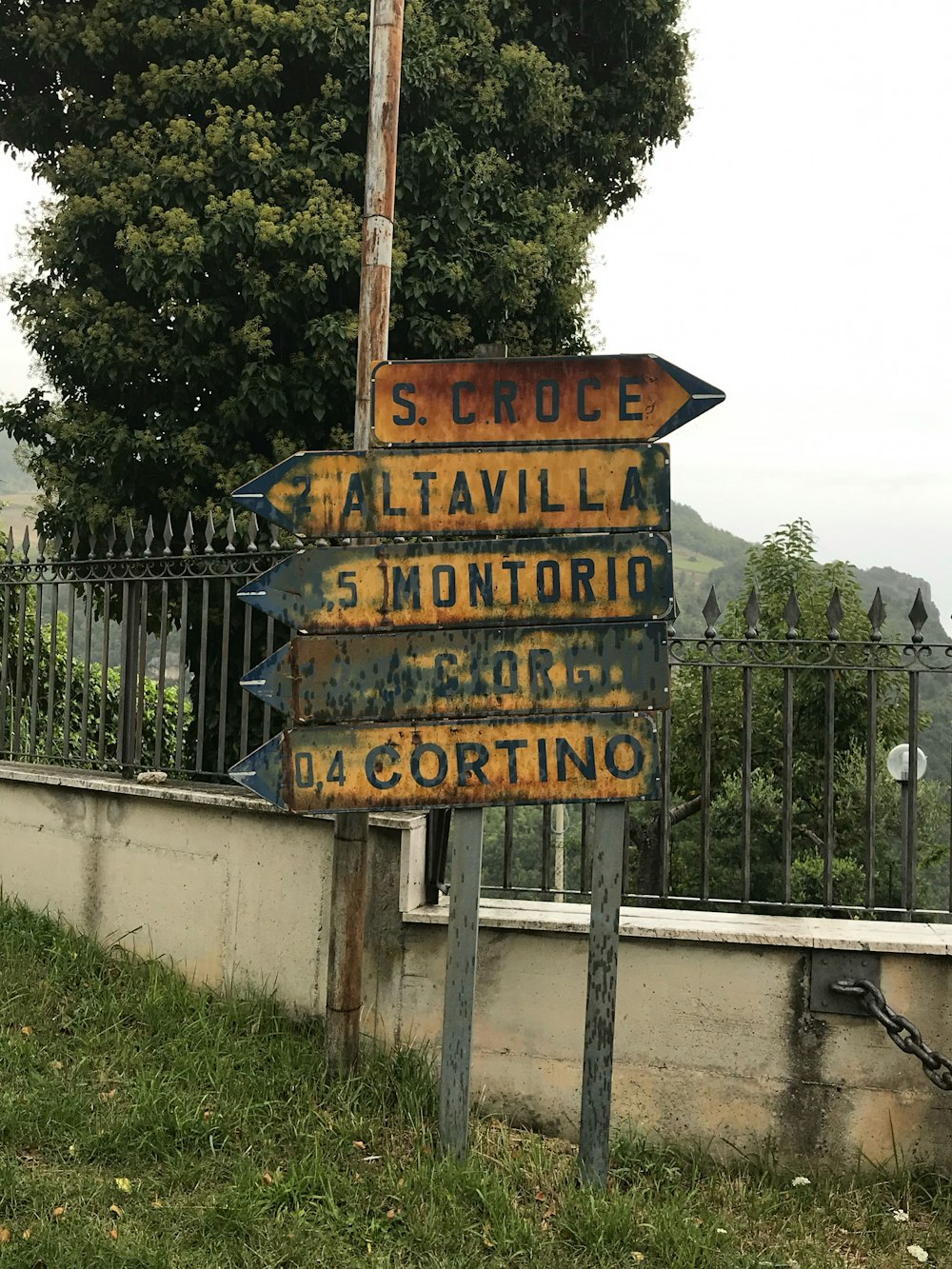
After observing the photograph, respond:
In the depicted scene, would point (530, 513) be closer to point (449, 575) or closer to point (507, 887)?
point (449, 575)

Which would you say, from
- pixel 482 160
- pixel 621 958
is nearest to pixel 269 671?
pixel 621 958

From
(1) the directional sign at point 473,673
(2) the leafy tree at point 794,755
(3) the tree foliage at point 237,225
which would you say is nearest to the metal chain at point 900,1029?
(1) the directional sign at point 473,673

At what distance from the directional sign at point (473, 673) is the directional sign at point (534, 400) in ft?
2.08

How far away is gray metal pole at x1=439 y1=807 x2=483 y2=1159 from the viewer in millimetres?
3545

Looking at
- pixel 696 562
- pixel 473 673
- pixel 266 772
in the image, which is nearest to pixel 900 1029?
pixel 473 673

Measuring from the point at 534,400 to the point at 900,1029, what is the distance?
2424mm

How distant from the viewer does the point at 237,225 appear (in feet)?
30.4

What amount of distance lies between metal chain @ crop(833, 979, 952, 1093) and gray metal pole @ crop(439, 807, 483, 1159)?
4.34 ft

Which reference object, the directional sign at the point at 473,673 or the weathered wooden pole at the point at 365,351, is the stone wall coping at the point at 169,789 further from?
the directional sign at the point at 473,673

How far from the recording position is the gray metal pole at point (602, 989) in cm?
345

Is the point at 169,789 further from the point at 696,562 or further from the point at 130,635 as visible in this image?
the point at 696,562

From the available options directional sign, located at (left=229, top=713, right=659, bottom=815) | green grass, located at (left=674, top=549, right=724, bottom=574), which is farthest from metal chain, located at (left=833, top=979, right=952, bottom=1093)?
green grass, located at (left=674, top=549, right=724, bottom=574)

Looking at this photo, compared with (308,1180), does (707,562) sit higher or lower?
higher

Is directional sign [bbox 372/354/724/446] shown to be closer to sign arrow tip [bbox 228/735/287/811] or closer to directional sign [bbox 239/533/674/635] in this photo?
directional sign [bbox 239/533/674/635]
